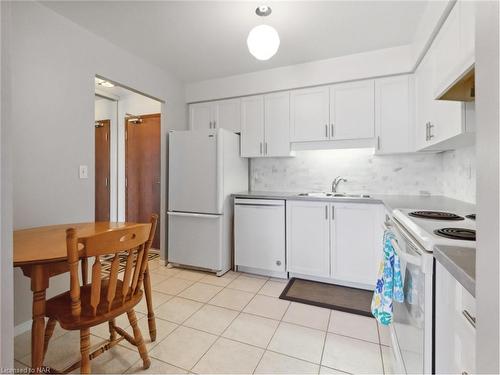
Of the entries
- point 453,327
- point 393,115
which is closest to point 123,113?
point 393,115

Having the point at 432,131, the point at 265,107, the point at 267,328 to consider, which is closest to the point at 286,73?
the point at 265,107

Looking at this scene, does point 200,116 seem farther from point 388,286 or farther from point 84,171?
point 388,286

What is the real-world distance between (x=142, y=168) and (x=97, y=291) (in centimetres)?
310

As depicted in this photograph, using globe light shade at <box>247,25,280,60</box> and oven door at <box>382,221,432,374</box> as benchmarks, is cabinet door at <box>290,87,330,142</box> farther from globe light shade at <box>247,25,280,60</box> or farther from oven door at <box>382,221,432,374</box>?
oven door at <box>382,221,432,374</box>

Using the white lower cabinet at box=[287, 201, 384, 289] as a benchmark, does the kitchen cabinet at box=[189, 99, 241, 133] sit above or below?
above

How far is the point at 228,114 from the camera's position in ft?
11.0

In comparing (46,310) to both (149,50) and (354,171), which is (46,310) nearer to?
(149,50)

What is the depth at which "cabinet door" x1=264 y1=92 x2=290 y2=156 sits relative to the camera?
3.07 metres

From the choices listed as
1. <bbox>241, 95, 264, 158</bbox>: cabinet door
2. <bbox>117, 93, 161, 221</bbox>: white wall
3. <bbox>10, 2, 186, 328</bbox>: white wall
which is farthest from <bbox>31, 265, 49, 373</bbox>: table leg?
<bbox>117, 93, 161, 221</bbox>: white wall

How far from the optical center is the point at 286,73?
9.90 ft

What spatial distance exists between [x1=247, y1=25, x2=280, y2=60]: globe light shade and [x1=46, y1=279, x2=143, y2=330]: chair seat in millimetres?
1849

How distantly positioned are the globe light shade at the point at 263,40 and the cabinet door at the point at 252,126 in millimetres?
1332

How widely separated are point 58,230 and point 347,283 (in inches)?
102

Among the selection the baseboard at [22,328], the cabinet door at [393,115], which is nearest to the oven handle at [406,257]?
the cabinet door at [393,115]
